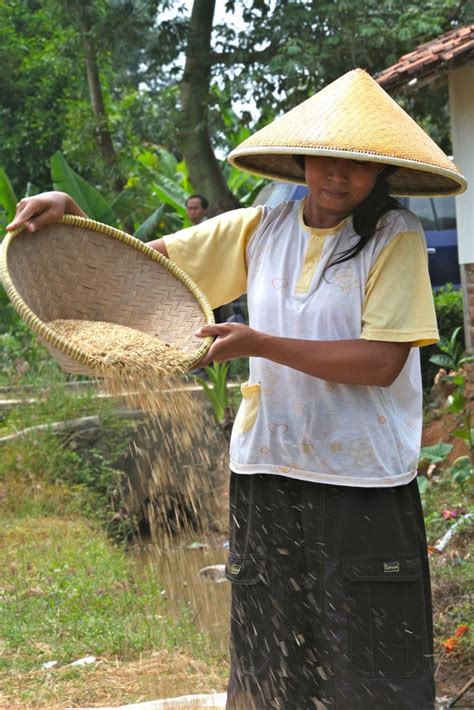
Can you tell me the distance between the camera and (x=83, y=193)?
26.1ft

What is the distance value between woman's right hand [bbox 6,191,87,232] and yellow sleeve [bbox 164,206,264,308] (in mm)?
284

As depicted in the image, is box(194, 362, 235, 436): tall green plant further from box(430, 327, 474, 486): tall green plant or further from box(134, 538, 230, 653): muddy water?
box(430, 327, 474, 486): tall green plant

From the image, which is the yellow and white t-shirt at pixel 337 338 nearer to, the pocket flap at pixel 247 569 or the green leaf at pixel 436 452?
the pocket flap at pixel 247 569

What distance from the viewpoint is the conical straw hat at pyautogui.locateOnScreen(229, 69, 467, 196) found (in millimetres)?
2278

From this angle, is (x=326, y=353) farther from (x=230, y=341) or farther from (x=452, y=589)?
(x=452, y=589)

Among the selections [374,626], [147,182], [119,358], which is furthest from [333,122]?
[147,182]

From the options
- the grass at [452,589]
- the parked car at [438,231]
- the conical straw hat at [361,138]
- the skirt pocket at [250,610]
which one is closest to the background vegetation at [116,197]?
the grass at [452,589]

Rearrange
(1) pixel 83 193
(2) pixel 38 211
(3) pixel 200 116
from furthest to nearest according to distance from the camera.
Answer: (3) pixel 200 116, (1) pixel 83 193, (2) pixel 38 211

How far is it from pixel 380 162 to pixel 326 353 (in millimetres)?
461

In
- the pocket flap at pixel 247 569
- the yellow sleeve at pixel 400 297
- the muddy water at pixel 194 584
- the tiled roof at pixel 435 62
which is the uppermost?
the tiled roof at pixel 435 62

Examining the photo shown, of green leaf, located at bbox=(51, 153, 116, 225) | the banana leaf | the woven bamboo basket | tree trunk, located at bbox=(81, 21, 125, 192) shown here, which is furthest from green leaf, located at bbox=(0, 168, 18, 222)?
the woven bamboo basket

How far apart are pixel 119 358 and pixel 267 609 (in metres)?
0.69

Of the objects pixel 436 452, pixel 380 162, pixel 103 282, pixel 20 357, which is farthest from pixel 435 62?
pixel 380 162

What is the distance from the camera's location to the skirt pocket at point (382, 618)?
7.56ft
